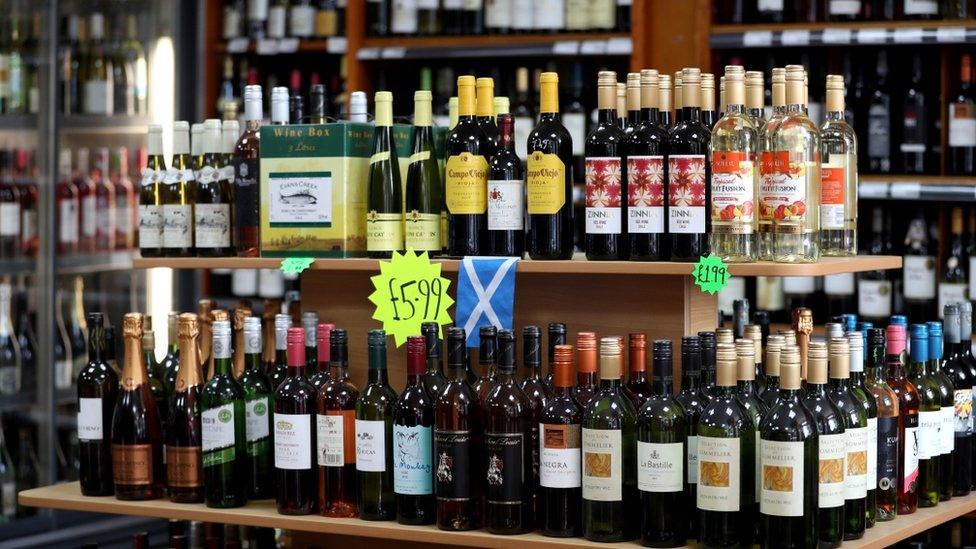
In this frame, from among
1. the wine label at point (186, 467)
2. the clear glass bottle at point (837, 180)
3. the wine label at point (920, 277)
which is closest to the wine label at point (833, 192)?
the clear glass bottle at point (837, 180)

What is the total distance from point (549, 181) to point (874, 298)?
215 centimetres

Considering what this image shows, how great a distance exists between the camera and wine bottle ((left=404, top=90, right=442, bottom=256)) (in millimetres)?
2621

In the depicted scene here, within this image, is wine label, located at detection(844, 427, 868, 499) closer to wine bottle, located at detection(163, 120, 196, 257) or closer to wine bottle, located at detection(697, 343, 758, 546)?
wine bottle, located at detection(697, 343, 758, 546)

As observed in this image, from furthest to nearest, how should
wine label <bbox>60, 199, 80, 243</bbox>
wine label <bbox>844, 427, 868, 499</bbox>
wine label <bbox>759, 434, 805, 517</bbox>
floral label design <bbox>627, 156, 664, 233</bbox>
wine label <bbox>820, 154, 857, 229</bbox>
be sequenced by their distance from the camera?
wine label <bbox>60, 199, 80, 243</bbox> → wine label <bbox>820, 154, 857, 229</bbox> → floral label design <bbox>627, 156, 664, 233</bbox> → wine label <bbox>844, 427, 868, 499</bbox> → wine label <bbox>759, 434, 805, 517</bbox>

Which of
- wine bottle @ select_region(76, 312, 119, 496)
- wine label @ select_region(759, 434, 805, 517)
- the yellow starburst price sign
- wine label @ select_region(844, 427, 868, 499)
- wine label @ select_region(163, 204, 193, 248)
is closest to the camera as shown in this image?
wine label @ select_region(759, 434, 805, 517)

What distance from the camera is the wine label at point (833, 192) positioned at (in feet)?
8.04

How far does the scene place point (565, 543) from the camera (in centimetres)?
227

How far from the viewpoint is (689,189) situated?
7.60 ft

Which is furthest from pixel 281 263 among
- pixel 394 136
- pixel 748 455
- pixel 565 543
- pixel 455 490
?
pixel 748 455

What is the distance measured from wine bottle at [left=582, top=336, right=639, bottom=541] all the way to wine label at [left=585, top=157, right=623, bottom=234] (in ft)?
0.81

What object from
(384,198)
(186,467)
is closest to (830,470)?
(384,198)

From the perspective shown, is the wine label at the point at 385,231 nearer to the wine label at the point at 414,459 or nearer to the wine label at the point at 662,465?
the wine label at the point at 414,459

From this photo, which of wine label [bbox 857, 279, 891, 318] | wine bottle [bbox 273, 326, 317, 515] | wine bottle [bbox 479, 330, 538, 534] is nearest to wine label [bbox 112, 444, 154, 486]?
wine bottle [bbox 273, 326, 317, 515]

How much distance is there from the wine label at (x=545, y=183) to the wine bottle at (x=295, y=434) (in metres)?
0.51
